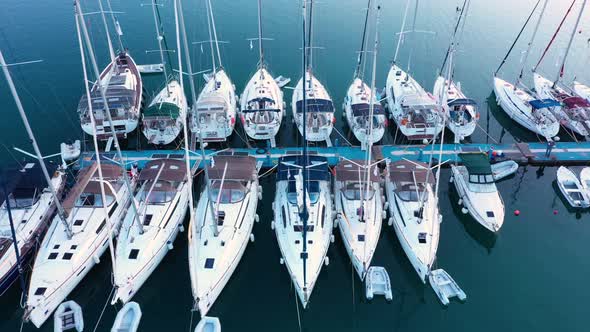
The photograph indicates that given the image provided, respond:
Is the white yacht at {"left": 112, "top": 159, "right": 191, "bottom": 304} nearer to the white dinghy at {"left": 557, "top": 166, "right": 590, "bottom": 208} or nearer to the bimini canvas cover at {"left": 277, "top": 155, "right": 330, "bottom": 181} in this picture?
the bimini canvas cover at {"left": 277, "top": 155, "right": 330, "bottom": 181}

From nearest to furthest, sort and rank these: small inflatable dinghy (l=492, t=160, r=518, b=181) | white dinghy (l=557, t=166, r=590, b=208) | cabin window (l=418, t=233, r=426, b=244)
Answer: cabin window (l=418, t=233, r=426, b=244) < white dinghy (l=557, t=166, r=590, b=208) < small inflatable dinghy (l=492, t=160, r=518, b=181)

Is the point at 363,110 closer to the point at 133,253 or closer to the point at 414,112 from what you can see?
the point at 414,112

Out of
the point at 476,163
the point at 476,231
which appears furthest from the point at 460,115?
the point at 476,231

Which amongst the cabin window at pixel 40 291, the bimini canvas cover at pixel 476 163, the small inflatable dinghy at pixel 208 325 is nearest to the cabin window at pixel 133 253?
the cabin window at pixel 40 291

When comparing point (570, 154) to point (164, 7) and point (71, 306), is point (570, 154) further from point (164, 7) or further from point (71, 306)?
point (164, 7)

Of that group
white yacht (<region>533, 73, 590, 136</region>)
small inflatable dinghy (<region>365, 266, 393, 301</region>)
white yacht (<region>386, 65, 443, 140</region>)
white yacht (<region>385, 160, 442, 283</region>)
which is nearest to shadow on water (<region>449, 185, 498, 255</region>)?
white yacht (<region>385, 160, 442, 283</region>)

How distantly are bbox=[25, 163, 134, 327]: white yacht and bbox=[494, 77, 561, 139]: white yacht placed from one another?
35.9 meters

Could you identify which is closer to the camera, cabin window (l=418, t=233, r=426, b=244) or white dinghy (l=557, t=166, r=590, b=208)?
cabin window (l=418, t=233, r=426, b=244)

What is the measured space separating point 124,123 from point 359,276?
24120 millimetres

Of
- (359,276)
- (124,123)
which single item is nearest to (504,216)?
(359,276)

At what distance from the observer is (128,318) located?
69.7ft

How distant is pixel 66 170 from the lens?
31.7m

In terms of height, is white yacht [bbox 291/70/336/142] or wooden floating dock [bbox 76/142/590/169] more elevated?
white yacht [bbox 291/70/336/142]

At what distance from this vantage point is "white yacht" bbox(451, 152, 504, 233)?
2719 centimetres
